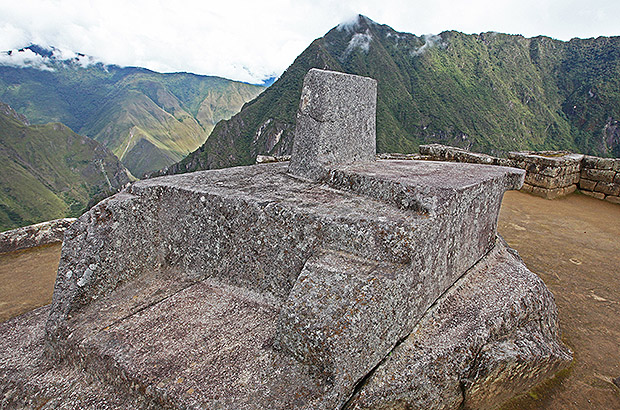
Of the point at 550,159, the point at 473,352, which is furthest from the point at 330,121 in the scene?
the point at 550,159

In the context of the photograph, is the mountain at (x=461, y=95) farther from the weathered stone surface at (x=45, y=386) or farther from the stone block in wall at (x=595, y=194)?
the weathered stone surface at (x=45, y=386)

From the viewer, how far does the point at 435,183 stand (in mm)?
2775

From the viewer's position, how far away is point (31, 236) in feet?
18.8

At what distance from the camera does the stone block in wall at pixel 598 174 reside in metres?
8.55

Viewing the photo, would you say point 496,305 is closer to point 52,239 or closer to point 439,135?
point 52,239

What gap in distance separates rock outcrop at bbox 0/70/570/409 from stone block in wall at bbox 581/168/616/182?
25.5 feet

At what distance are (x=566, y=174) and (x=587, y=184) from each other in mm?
852

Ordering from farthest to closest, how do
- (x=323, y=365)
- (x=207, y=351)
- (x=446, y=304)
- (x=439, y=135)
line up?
(x=439, y=135) < (x=446, y=304) < (x=207, y=351) < (x=323, y=365)

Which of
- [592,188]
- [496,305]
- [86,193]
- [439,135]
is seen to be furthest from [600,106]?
[86,193]

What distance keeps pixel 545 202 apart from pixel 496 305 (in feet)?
23.8

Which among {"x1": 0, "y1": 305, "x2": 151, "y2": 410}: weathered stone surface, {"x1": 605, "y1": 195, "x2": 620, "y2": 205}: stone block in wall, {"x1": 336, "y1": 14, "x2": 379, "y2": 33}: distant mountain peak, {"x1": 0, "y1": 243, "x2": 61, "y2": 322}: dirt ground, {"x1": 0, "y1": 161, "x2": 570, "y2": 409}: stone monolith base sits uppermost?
{"x1": 336, "y1": 14, "x2": 379, "y2": 33}: distant mountain peak

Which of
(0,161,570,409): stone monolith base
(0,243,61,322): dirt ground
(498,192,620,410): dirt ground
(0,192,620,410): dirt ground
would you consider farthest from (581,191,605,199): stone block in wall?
(0,243,61,322): dirt ground

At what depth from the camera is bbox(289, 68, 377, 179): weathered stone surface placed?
3281mm

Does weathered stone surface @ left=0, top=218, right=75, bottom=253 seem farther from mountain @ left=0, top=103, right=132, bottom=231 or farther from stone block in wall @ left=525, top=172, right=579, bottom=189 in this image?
mountain @ left=0, top=103, right=132, bottom=231
